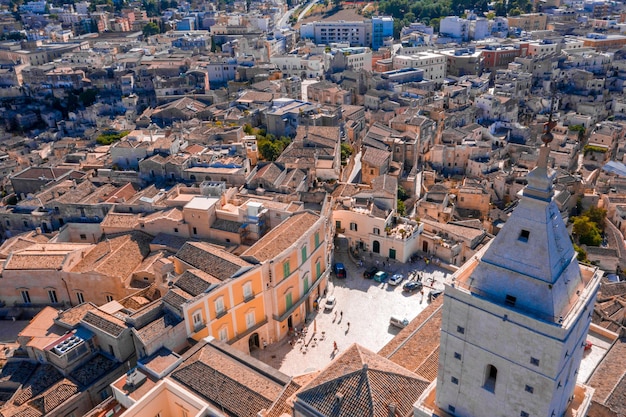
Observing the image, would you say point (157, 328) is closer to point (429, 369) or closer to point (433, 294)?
point (429, 369)

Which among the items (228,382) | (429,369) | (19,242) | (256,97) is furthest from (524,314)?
(256,97)

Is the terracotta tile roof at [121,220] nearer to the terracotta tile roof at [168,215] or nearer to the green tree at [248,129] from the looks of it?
the terracotta tile roof at [168,215]

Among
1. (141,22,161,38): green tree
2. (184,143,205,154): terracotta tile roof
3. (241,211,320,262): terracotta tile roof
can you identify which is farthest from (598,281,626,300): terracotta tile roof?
(141,22,161,38): green tree

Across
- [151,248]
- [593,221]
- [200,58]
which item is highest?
[200,58]

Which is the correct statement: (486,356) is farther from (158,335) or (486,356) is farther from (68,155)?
(68,155)

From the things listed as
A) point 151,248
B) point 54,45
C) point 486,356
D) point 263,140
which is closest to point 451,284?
point 486,356

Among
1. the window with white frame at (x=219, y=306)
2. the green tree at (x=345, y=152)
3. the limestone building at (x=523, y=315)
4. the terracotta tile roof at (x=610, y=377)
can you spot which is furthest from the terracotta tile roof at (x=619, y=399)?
the green tree at (x=345, y=152)

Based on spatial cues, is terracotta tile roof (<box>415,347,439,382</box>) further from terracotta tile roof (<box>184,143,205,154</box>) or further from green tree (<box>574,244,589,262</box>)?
terracotta tile roof (<box>184,143,205,154</box>)
